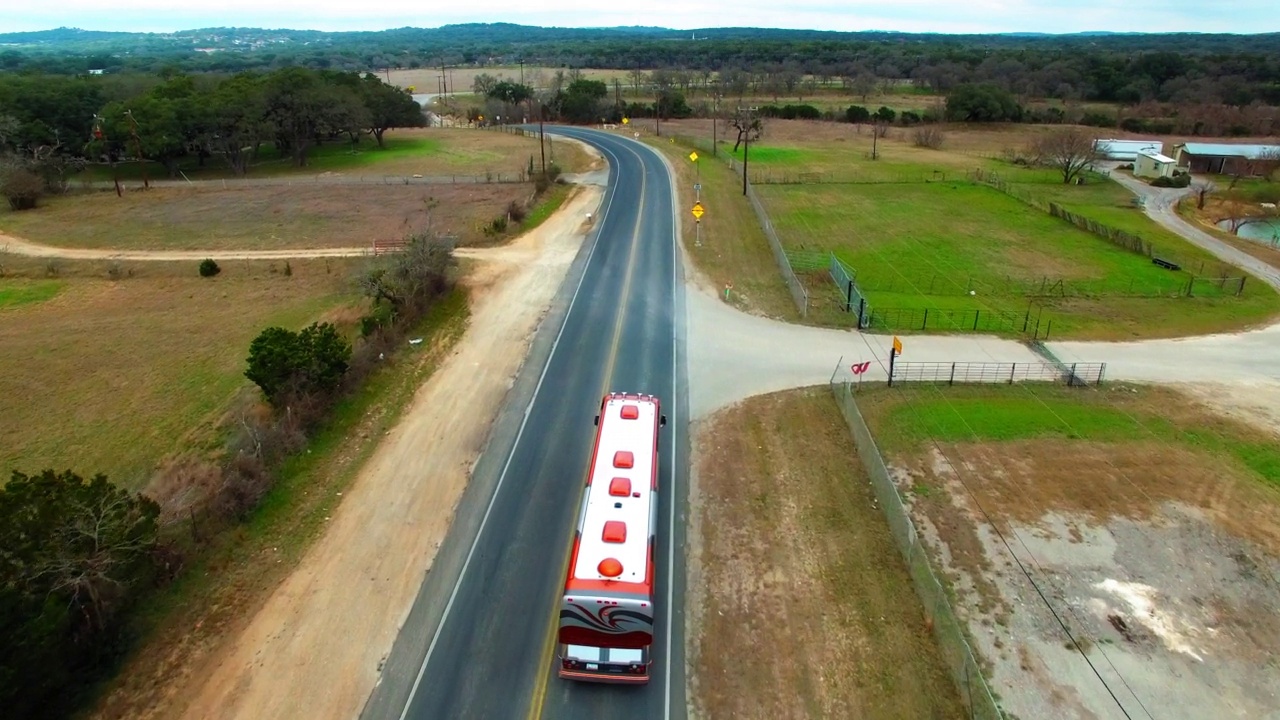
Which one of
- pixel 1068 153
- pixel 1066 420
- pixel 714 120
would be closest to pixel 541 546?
pixel 1066 420

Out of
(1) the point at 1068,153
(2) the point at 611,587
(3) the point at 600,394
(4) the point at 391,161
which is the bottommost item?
(3) the point at 600,394

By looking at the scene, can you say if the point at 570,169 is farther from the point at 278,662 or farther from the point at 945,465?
the point at 278,662

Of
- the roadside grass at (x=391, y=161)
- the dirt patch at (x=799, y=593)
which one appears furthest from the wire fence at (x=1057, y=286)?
the roadside grass at (x=391, y=161)

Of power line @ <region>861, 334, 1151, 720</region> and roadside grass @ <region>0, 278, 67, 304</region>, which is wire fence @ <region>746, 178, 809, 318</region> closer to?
power line @ <region>861, 334, 1151, 720</region>

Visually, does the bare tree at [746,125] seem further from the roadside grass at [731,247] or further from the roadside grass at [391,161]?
the roadside grass at [391,161]

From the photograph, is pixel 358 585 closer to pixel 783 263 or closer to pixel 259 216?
pixel 783 263

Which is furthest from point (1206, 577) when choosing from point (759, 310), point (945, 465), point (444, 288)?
point (444, 288)
